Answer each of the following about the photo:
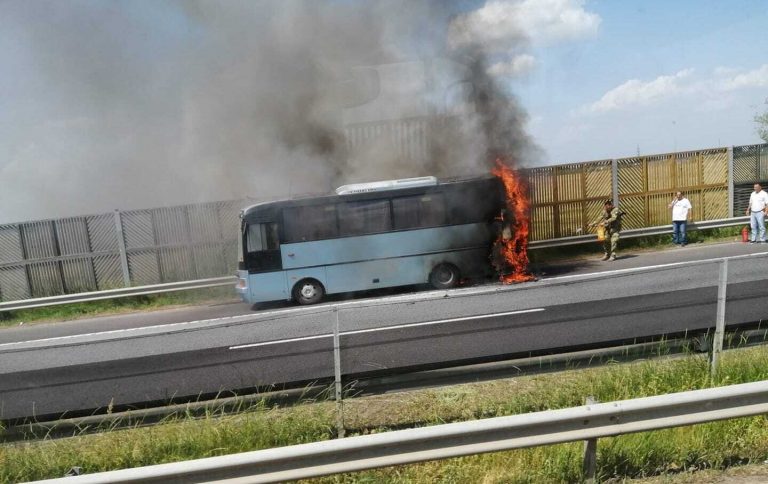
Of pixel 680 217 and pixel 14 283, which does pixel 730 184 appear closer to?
pixel 680 217

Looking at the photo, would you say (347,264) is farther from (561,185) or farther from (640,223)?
(640,223)

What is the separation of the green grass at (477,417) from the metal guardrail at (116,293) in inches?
370

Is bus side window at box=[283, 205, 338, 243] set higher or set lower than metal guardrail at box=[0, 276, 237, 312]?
higher

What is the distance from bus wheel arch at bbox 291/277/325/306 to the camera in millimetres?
11930

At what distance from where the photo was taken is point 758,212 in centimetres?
1389

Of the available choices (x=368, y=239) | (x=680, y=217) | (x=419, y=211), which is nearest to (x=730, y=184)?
(x=680, y=217)

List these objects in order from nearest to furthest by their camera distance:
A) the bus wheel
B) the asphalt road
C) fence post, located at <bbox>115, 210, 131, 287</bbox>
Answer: the asphalt road
the bus wheel
fence post, located at <bbox>115, 210, 131, 287</bbox>

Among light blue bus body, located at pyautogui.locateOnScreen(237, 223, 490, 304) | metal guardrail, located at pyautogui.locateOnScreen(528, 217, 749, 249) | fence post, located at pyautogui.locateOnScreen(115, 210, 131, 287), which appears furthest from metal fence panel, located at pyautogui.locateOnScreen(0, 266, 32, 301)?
metal guardrail, located at pyautogui.locateOnScreen(528, 217, 749, 249)

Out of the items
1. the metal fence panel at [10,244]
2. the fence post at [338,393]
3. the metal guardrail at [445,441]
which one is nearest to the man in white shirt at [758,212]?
the metal guardrail at [445,441]

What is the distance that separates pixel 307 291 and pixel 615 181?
29.6 ft

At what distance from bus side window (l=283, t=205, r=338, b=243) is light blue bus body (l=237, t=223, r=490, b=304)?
17 centimetres

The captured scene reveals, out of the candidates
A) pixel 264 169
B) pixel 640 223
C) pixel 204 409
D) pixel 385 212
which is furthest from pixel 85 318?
pixel 640 223

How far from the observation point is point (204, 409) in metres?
4.43

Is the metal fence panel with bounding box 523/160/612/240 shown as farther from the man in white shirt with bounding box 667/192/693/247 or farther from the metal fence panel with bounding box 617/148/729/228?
the man in white shirt with bounding box 667/192/693/247
